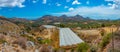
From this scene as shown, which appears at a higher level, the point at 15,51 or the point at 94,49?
the point at 94,49

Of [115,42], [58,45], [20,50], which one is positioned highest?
[115,42]

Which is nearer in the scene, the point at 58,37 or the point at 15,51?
the point at 58,37

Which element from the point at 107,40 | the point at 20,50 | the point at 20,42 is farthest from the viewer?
the point at 20,42

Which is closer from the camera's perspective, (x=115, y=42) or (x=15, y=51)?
(x=115, y=42)

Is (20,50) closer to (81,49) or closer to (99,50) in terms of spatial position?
(81,49)

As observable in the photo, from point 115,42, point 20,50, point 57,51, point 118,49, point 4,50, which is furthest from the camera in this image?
point 20,50

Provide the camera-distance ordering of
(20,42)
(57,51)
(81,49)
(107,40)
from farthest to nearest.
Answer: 1. (20,42)
2. (57,51)
3. (81,49)
4. (107,40)

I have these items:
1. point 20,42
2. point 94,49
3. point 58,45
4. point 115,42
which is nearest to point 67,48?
point 58,45

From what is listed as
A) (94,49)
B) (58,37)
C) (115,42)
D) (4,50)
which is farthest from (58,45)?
(4,50)

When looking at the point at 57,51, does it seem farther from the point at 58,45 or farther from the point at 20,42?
the point at 20,42
